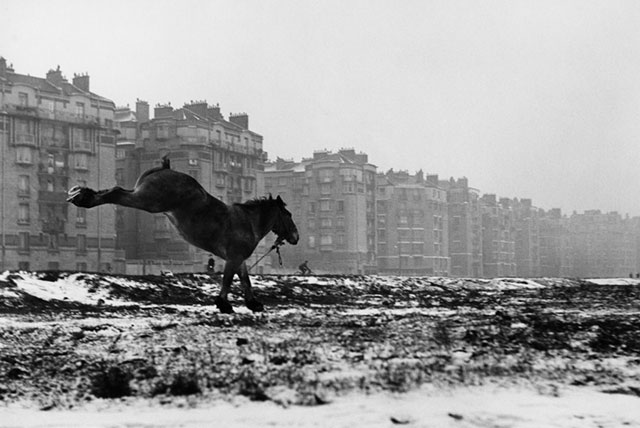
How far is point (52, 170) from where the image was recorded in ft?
281

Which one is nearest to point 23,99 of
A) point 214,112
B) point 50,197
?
point 50,197

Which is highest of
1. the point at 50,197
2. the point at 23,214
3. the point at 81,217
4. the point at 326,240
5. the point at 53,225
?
the point at 50,197

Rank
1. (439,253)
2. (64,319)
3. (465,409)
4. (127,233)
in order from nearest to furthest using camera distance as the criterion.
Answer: (465,409) < (64,319) < (127,233) < (439,253)

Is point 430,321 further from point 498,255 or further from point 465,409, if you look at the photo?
point 498,255

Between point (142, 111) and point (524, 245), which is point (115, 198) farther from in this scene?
point (524, 245)

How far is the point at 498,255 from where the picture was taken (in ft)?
582

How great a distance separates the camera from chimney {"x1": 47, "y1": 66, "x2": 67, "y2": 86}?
8988cm

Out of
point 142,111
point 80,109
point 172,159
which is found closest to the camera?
point 80,109

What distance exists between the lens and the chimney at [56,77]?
89875 millimetres

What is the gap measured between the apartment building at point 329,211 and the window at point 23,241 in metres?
51.5

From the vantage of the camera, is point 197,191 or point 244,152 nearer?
point 197,191

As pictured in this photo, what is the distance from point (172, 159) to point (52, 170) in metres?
17.4

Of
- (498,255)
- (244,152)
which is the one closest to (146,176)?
(244,152)

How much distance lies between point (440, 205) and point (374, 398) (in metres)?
150
